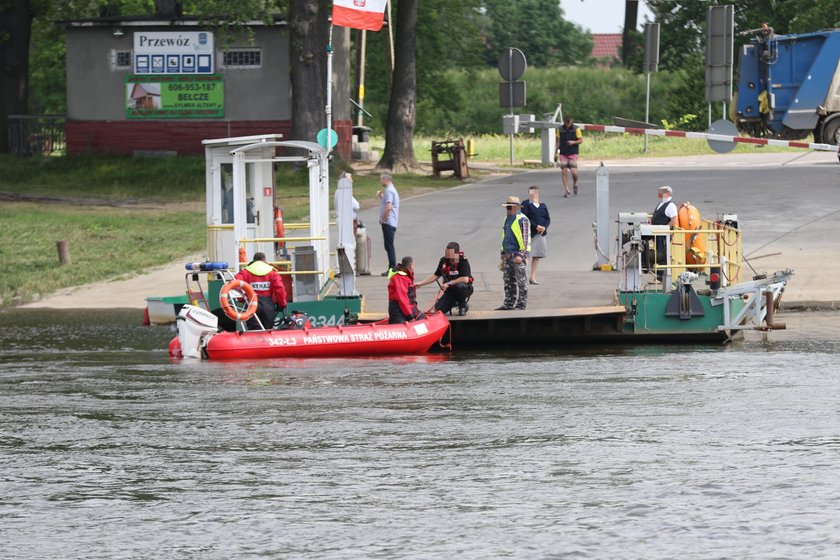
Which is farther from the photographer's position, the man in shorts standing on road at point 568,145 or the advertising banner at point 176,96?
the advertising banner at point 176,96

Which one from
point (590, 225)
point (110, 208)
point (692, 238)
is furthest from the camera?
point (110, 208)

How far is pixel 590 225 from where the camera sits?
31406 mm

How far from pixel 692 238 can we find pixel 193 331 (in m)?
7.70

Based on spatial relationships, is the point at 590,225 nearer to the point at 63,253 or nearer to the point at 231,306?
the point at 63,253

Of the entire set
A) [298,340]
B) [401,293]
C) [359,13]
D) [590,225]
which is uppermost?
[359,13]

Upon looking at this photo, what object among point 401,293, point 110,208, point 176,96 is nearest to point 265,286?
point 401,293

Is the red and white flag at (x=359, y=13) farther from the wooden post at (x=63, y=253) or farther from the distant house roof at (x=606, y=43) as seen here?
the distant house roof at (x=606, y=43)

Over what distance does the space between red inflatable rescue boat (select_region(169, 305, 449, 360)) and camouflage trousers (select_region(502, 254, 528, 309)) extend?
151cm

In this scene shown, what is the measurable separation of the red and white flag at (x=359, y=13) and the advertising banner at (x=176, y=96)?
497 inches

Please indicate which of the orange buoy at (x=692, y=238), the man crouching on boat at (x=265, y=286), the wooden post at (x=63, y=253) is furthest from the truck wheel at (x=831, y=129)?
the man crouching on boat at (x=265, y=286)

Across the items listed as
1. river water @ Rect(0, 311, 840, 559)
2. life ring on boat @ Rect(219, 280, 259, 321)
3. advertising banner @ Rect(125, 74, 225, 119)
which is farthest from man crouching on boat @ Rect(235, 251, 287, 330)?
advertising banner @ Rect(125, 74, 225, 119)

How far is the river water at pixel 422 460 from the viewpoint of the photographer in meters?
11.9

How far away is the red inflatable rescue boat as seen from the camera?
2041 cm

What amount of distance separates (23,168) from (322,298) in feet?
78.4
